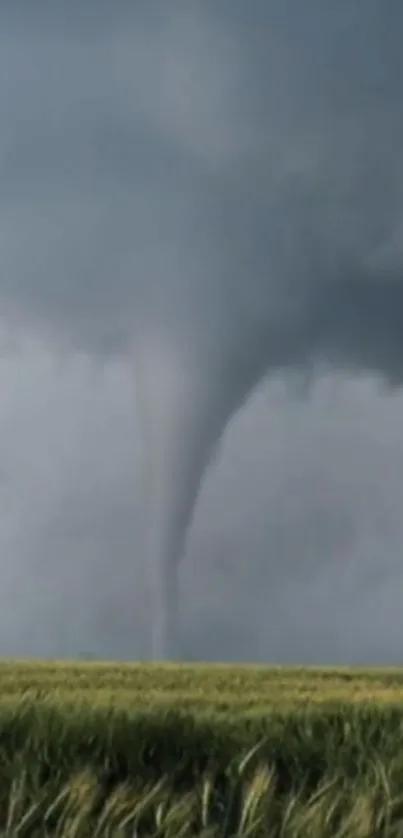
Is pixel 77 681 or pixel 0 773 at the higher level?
pixel 77 681

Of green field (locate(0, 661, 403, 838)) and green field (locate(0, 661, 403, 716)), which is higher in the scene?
green field (locate(0, 661, 403, 716))

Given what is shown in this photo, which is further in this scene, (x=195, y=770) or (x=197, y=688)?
(x=197, y=688)

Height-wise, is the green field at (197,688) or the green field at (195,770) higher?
the green field at (197,688)

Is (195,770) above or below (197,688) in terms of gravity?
below

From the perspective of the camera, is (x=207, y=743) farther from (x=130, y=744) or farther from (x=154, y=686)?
(x=154, y=686)

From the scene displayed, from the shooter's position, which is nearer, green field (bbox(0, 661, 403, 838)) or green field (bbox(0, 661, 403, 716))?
green field (bbox(0, 661, 403, 838))

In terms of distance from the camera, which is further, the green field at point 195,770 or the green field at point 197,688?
the green field at point 197,688

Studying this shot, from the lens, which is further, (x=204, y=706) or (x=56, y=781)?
(x=204, y=706)

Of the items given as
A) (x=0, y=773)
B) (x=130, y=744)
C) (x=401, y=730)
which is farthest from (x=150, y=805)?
(x=401, y=730)
